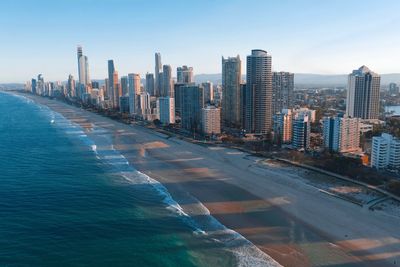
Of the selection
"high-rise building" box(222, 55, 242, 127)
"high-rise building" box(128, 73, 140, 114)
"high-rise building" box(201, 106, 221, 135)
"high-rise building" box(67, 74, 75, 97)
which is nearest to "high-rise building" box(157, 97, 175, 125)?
"high-rise building" box(222, 55, 242, 127)

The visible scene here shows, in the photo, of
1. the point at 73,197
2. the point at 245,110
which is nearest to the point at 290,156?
the point at 245,110

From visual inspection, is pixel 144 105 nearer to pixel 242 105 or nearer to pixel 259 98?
pixel 242 105

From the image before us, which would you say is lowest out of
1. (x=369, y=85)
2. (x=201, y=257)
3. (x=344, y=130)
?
(x=201, y=257)

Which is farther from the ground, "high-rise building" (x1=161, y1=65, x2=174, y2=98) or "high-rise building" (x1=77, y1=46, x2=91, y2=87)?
"high-rise building" (x1=77, y1=46, x2=91, y2=87)

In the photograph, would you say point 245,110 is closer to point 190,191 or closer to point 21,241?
point 190,191

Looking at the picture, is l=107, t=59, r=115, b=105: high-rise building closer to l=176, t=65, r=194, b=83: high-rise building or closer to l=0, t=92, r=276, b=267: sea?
l=176, t=65, r=194, b=83: high-rise building

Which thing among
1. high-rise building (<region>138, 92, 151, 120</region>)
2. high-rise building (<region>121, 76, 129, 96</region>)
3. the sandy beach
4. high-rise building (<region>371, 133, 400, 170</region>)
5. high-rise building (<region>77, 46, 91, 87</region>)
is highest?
high-rise building (<region>77, 46, 91, 87</region>)

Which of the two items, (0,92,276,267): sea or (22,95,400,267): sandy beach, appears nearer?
(0,92,276,267): sea
